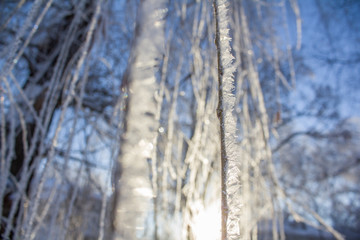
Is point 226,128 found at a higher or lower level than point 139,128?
lower

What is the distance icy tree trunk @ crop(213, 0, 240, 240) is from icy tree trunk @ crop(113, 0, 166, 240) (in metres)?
0.42

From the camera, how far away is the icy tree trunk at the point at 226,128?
10.2 inches

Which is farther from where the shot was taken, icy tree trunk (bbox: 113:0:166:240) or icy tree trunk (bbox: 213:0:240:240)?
icy tree trunk (bbox: 113:0:166:240)

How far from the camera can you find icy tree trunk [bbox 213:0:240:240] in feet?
0.85

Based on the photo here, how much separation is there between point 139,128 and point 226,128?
0.44 m

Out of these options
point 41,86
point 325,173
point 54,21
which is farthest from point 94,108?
point 325,173

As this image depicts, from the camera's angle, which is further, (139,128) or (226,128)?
(139,128)

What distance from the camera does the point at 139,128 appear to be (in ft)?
2.26

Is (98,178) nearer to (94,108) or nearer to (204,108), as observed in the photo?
(94,108)

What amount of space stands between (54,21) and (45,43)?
20cm

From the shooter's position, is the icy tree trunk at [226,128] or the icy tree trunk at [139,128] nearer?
the icy tree trunk at [226,128]

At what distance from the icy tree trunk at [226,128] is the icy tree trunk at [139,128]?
415 millimetres

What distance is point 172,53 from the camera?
103 cm

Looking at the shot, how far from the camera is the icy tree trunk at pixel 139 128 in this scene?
24.6 inches
